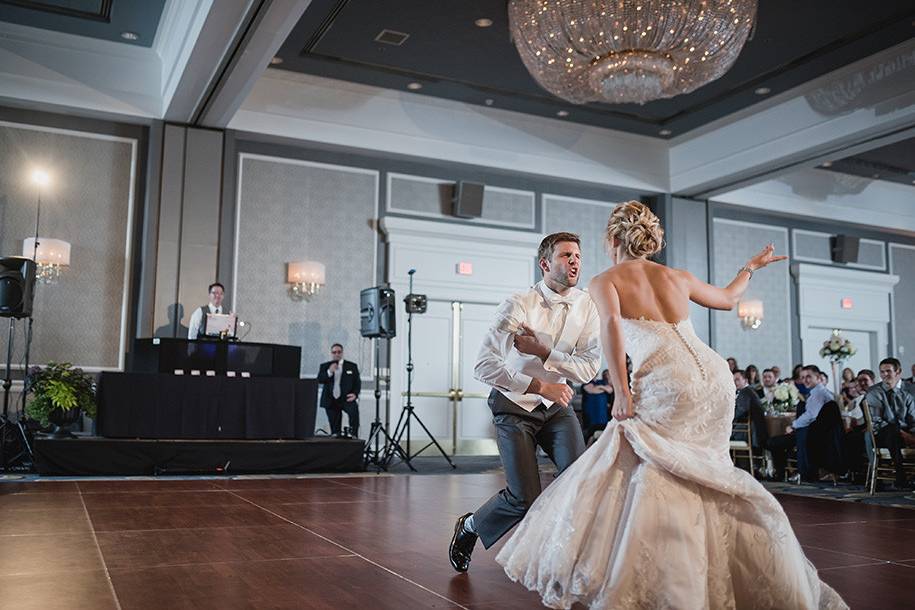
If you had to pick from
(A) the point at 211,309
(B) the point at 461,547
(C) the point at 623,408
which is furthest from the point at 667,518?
(A) the point at 211,309

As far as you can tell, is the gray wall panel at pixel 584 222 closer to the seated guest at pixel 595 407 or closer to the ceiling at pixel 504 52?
the ceiling at pixel 504 52

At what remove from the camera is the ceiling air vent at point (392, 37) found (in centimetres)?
904

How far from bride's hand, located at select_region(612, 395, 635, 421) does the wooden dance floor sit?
0.80 m

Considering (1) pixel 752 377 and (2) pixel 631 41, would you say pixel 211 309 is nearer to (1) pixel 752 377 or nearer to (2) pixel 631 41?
(2) pixel 631 41

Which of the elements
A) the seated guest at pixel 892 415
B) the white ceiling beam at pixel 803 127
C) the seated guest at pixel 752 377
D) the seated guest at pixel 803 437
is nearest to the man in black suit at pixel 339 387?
the seated guest at pixel 803 437

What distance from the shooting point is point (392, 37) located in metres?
9.14

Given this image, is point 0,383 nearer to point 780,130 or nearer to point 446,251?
point 446,251

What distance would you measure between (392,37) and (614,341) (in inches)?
287

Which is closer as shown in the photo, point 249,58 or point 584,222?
point 249,58

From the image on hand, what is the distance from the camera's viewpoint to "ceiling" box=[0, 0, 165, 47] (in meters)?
8.48

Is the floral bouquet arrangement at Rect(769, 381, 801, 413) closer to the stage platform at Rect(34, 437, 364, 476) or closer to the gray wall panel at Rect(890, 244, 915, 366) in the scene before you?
the stage platform at Rect(34, 437, 364, 476)

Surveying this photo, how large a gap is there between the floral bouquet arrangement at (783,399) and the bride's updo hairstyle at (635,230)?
7483 mm

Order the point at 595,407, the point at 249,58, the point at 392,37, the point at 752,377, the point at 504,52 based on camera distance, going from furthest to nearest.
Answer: the point at 752,377, the point at 595,407, the point at 504,52, the point at 392,37, the point at 249,58

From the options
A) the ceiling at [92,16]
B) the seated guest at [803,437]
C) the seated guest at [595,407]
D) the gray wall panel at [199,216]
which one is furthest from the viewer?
the seated guest at [595,407]
